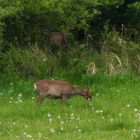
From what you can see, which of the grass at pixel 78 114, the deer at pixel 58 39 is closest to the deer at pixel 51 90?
the grass at pixel 78 114

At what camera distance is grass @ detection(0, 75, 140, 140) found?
44.2 feet

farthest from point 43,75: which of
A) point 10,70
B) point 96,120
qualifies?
point 96,120

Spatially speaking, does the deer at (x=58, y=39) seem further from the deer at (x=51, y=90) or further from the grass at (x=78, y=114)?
the deer at (x=51, y=90)

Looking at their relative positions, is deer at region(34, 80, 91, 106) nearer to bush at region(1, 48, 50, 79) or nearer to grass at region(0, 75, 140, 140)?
grass at region(0, 75, 140, 140)

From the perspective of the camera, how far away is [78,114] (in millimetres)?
15578

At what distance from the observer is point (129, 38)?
72.0 ft

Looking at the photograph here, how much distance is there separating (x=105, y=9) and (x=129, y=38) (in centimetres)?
132

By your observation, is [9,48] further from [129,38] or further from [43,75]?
[129,38]

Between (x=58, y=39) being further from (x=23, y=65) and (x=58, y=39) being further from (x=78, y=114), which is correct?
(x=78, y=114)

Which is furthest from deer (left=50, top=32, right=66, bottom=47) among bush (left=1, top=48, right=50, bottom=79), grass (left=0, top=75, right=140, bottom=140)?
grass (left=0, top=75, right=140, bottom=140)

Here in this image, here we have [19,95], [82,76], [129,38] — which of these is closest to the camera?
[19,95]

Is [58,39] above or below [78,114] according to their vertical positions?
below

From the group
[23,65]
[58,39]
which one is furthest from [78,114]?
[58,39]

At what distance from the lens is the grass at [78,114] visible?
13461 millimetres
